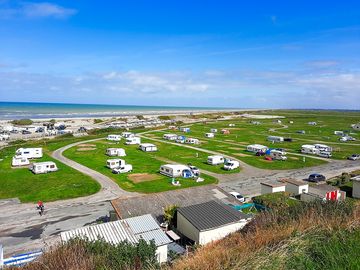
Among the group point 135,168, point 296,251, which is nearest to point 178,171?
point 135,168

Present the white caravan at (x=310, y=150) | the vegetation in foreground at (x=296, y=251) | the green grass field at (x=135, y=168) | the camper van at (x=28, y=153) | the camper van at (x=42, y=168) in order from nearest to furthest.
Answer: the vegetation in foreground at (x=296, y=251)
the green grass field at (x=135, y=168)
the camper van at (x=42, y=168)
the camper van at (x=28, y=153)
the white caravan at (x=310, y=150)

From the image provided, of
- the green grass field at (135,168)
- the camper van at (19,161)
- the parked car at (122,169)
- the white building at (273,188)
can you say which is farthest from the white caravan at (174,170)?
the camper van at (19,161)

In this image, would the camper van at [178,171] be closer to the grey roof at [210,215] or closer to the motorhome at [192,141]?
the grey roof at [210,215]

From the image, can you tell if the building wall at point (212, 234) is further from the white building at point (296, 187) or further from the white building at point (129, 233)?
the white building at point (296, 187)

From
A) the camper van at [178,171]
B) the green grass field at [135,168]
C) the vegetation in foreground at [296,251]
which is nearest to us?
the vegetation in foreground at [296,251]

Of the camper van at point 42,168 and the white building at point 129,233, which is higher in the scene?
the white building at point 129,233

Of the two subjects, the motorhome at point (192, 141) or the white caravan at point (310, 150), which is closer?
the white caravan at point (310, 150)

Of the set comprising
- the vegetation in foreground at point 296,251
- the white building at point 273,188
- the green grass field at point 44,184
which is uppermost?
the vegetation in foreground at point 296,251
